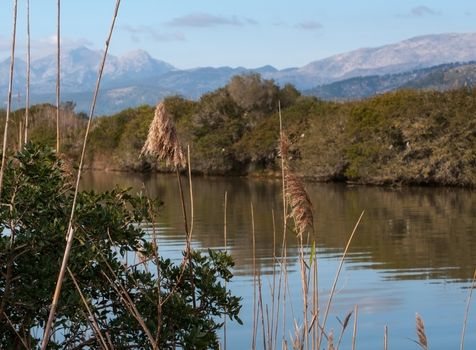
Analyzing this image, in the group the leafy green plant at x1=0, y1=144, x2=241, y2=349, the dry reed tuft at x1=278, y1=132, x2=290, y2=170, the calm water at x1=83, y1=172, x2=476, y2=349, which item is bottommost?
the calm water at x1=83, y1=172, x2=476, y2=349

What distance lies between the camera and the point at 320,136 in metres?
39.7

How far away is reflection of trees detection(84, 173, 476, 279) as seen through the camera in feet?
52.7

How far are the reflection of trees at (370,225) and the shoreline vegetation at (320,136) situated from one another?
145 cm

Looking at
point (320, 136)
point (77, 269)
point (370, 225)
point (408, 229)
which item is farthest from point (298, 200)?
point (320, 136)

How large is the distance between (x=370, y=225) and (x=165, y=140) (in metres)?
19.2

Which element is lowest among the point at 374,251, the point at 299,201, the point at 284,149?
the point at 374,251

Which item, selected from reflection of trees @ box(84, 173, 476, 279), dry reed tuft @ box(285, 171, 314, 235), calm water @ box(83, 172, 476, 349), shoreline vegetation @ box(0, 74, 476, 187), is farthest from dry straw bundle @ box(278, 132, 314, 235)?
shoreline vegetation @ box(0, 74, 476, 187)

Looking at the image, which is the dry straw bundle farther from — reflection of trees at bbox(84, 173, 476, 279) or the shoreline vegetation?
the shoreline vegetation

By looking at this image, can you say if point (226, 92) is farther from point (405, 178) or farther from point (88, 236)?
point (88, 236)

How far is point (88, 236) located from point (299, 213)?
3.82 feet

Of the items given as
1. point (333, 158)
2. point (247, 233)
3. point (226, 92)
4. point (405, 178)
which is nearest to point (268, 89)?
point (226, 92)

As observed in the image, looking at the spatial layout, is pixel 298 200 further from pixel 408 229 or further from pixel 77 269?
pixel 408 229

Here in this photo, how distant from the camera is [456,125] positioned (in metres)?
34.2

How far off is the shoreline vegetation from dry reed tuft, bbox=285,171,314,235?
21.2 metres
